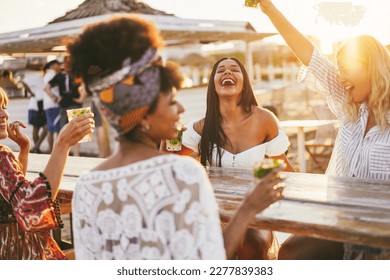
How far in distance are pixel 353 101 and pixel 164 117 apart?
1771mm

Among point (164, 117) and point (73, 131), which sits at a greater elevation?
point (164, 117)

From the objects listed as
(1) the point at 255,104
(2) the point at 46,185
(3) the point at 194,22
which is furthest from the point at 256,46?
(2) the point at 46,185

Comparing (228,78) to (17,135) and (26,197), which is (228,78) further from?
(26,197)

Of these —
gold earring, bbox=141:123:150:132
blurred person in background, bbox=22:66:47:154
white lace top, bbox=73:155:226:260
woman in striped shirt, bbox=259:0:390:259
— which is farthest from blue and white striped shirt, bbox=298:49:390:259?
blurred person in background, bbox=22:66:47:154

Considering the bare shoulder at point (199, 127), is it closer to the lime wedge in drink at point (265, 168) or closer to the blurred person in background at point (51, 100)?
the lime wedge in drink at point (265, 168)

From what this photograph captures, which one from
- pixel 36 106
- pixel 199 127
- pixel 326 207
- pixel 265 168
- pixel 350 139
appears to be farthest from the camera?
pixel 36 106

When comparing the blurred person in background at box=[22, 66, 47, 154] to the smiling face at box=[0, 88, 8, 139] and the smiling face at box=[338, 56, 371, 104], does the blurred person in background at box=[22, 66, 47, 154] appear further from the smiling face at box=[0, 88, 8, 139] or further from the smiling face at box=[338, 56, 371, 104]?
the smiling face at box=[338, 56, 371, 104]

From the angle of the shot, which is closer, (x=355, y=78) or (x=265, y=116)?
(x=355, y=78)

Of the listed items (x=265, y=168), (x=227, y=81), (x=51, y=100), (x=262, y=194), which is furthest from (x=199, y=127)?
(x=51, y=100)

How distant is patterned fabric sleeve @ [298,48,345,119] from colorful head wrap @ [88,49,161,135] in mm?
1858

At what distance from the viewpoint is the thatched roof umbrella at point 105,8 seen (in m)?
8.02

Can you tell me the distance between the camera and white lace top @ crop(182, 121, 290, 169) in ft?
11.4

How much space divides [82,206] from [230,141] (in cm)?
204

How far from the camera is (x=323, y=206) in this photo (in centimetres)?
226
